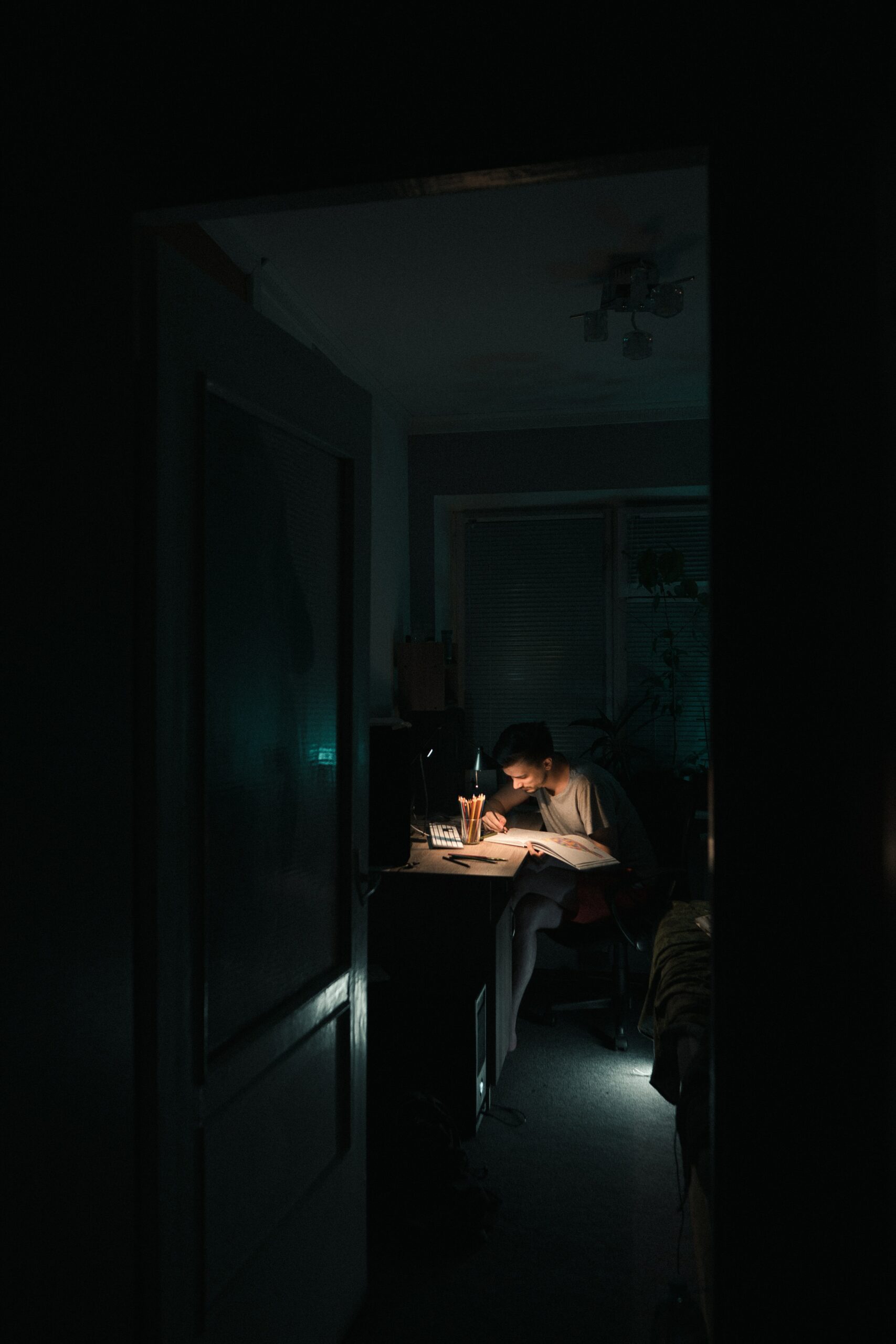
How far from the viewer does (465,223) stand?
2.86m

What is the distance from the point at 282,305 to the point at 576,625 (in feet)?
8.66

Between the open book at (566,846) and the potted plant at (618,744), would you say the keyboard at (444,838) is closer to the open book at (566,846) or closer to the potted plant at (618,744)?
the open book at (566,846)

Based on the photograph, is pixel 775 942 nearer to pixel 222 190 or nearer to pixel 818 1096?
pixel 818 1096

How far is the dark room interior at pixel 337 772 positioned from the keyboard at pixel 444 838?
0.86 meters

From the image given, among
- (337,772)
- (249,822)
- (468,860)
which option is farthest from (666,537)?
(249,822)

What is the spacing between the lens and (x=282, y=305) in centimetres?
333

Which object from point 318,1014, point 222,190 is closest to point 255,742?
point 318,1014

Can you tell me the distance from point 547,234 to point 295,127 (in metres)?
1.78

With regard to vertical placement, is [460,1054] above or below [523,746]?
below

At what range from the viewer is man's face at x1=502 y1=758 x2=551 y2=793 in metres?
4.20

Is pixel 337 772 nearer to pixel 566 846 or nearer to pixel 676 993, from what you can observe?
pixel 676 993

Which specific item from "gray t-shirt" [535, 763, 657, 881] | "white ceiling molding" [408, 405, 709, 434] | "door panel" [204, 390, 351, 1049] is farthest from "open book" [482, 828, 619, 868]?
"white ceiling molding" [408, 405, 709, 434]

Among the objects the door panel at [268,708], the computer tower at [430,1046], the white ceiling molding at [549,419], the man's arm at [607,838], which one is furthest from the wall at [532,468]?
the door panel at [268,708]

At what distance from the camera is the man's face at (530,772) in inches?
165
